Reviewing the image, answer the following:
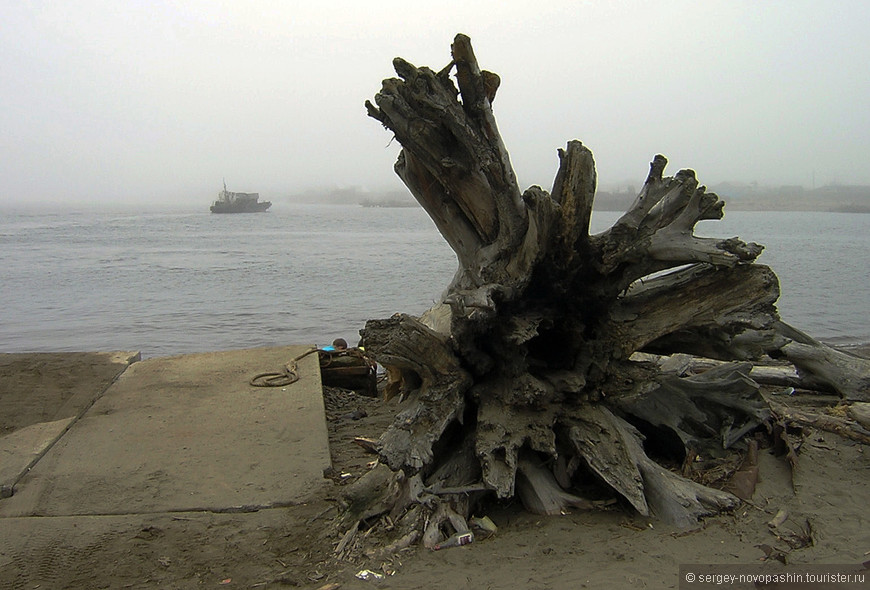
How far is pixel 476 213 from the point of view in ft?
15.0

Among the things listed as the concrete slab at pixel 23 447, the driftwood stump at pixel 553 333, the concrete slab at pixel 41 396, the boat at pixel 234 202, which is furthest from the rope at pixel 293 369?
the boat at pixel 234 202

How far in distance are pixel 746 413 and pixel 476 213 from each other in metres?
2.26

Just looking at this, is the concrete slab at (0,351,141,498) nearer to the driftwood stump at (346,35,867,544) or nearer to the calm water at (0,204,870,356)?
the driftwood stump at (346,35,867,544)

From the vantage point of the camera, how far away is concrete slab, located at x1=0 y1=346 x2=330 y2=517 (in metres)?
4.30

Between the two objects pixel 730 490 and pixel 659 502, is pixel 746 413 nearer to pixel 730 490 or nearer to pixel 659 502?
pixel 730 490

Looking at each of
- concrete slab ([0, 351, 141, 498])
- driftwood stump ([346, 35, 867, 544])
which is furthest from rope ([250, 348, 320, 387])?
driftwood stump ([346, 35, 867, 544])

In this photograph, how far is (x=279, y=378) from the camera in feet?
22.1

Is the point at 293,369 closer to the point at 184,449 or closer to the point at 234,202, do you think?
the point at 184,449

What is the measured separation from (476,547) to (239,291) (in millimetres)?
15872

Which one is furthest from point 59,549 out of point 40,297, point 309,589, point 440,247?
point 440,247

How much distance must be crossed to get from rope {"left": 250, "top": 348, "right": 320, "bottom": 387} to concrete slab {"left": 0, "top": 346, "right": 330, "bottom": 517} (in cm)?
8

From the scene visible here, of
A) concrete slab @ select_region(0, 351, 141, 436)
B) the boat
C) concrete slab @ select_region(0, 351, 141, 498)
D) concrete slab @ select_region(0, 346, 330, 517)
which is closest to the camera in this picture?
concrete slab @ select_region(0, 346, 330, 517)

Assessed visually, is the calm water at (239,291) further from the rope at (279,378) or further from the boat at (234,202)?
the boat at (234,202)

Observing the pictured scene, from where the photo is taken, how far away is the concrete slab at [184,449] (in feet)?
14.1
